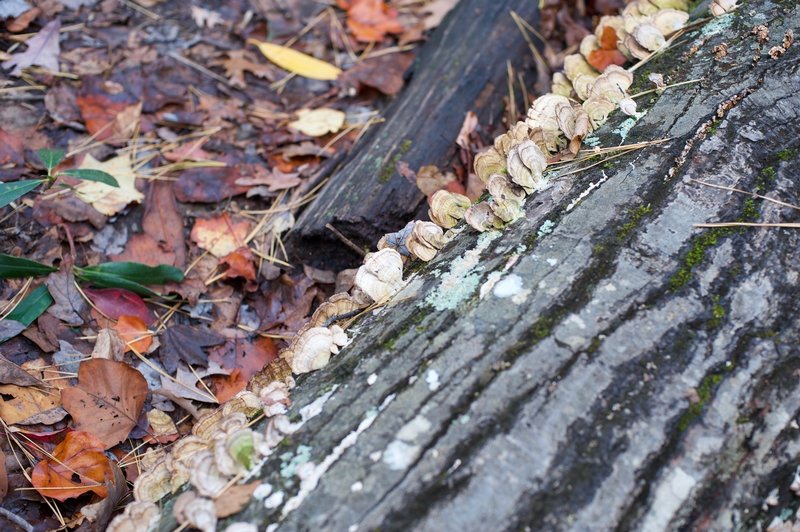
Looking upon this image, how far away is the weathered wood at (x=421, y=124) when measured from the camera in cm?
374

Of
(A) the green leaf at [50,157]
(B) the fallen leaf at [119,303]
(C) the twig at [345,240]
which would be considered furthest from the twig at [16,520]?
(C) the twig at [345,240]

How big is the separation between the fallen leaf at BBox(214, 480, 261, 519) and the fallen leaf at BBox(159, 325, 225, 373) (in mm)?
1493

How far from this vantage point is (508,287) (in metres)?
2.31

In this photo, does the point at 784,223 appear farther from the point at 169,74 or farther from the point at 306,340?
the point at 169,74

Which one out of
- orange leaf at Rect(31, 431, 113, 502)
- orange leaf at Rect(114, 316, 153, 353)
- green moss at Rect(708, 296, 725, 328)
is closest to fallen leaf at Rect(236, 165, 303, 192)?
orange leaf at Rect(114, 316, 153, 353)

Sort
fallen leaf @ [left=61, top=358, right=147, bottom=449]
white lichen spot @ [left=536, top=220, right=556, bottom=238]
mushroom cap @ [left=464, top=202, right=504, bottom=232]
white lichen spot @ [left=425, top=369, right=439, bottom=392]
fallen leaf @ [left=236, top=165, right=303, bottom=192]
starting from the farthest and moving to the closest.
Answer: fallen leaf @ [left=236, top=165, right=303, bottom=192] < fallen leaf @ [left=61, top=358, right=147, bottom=449] < mushroom cap @ [left=464, top=202, right=504, bottom=232] < white lichen spot @ [left=536, top=220, right=556, bottom=238] < white lichen spot @ [left=425, top=369, right=439, bottom=392]

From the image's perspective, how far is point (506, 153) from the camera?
9.66 feet

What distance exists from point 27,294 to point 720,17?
3.93 meters

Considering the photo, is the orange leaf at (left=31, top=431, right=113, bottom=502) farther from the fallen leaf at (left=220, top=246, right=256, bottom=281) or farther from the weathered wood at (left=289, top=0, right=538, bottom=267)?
the weathered wood at (left=289, top=0, right=538, bottom=267)

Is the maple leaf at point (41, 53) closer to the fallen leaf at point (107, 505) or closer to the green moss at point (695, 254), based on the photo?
the fallen leaf at point (107, 505)

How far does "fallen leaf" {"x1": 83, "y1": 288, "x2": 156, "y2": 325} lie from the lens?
11.6 feet

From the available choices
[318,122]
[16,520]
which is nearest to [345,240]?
[318,122]

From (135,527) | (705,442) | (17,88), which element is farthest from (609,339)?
(17,88)

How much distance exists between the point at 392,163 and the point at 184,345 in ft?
5.30
